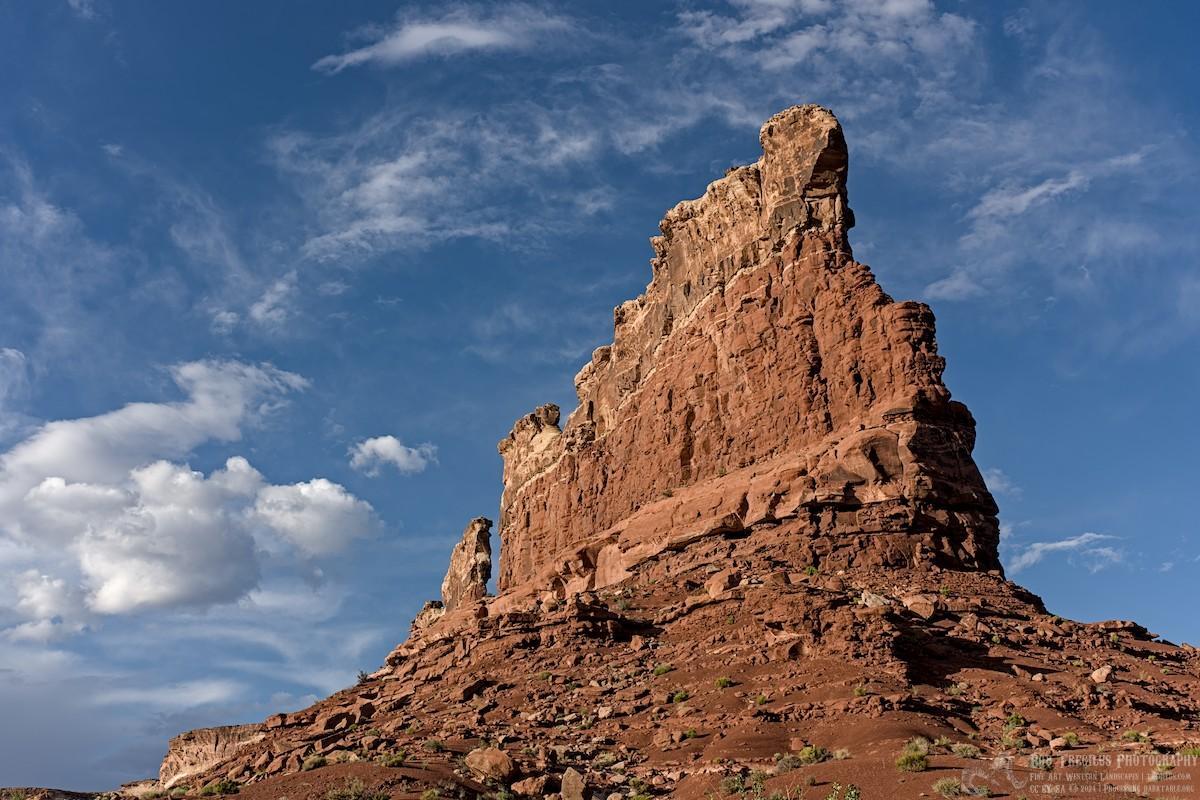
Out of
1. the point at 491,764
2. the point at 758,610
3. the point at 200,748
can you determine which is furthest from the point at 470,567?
the point at 491,764

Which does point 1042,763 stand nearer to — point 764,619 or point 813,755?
point 813,755

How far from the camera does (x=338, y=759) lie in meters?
32.6

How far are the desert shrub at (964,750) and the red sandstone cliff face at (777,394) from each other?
1842 cm

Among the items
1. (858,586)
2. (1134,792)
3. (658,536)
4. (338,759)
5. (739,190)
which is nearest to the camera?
(1134,792)

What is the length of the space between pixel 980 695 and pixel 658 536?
76.9ft

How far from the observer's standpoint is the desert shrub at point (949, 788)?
23797 millimetres

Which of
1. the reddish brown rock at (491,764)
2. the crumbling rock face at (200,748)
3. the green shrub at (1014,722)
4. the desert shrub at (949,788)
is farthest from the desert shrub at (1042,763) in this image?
the crumbling rock face at (200,748)

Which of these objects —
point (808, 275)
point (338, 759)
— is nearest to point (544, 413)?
point (808, 275)

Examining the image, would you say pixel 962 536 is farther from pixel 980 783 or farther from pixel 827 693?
pixel 980 783

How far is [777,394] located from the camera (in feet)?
183

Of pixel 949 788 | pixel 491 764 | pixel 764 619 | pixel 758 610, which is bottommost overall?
pixel 949 788

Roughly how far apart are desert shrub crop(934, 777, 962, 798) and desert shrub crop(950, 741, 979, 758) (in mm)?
3230

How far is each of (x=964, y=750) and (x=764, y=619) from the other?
37.2 ft

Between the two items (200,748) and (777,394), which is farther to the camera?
(777,394)
